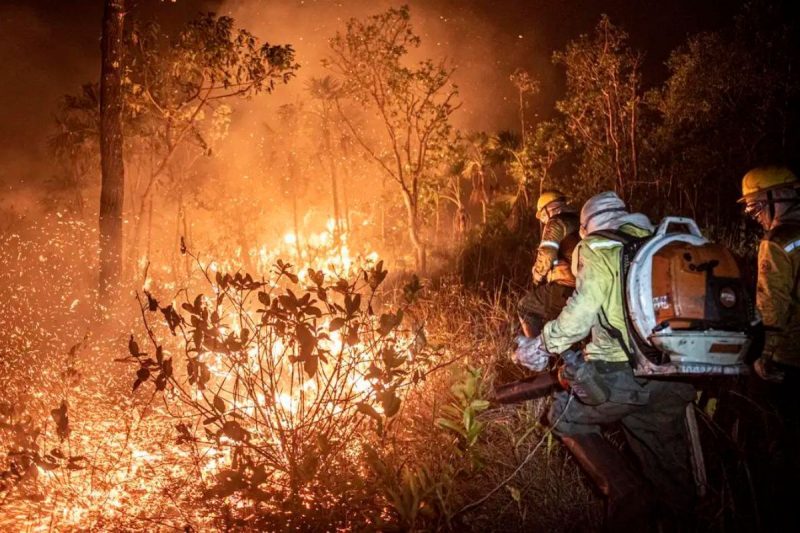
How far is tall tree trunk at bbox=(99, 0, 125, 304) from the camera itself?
742cm

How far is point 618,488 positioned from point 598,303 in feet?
3.28

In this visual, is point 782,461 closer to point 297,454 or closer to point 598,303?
point 598,303

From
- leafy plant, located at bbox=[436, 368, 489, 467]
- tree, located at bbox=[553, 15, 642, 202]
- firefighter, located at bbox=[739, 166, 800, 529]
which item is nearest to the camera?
firefighter, located at bbox=[739, 166, 800, 529]

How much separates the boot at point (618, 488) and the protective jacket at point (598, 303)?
57cm

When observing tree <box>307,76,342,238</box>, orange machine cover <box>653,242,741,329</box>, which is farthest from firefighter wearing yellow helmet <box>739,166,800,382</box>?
tree <box>307,76,342,238</box>

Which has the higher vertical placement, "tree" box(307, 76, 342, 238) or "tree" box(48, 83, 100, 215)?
"tree" box(307, 76, 342, 238)

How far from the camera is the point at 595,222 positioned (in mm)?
3229

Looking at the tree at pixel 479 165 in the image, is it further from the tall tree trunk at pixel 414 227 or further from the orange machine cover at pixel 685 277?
the orange machine cover at pixel 685 277

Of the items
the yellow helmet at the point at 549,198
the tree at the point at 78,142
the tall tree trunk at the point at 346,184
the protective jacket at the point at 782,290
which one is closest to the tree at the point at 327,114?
the tall tree trunk at the point at 346,184

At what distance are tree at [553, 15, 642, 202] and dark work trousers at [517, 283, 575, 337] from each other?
12274 mm

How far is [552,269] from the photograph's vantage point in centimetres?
523

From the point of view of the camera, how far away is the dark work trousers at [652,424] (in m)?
3.02

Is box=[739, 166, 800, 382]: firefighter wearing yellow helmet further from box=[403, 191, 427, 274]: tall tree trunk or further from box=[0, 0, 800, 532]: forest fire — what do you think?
box=[403, 191, 427, 274]: tall tree trunk

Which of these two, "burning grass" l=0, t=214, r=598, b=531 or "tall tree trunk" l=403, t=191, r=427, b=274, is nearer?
"burning grass" l=0, t=214, r=598, b=531
